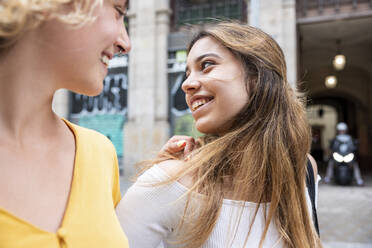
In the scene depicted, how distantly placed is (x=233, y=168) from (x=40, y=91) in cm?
80

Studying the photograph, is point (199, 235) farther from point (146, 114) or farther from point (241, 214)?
A: point (146, 114)

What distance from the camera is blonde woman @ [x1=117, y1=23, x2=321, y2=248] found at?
1.21m

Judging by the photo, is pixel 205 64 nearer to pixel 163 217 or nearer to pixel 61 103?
pixel 163 217

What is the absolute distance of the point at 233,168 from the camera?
133 centimetres

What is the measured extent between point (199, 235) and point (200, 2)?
11.9 metres

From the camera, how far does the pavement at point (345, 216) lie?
4.72 meters

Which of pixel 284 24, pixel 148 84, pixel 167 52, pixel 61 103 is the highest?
pixel 284 24

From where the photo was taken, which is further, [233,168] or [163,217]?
[233,168]

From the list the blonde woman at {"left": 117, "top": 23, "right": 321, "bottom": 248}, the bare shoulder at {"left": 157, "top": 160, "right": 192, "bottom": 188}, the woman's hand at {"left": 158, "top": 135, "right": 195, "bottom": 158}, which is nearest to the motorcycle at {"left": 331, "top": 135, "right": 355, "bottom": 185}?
the blonde woman at {"left": 117, "top": 23, "right": 321, "bottom": 248}

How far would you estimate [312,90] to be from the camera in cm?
1775

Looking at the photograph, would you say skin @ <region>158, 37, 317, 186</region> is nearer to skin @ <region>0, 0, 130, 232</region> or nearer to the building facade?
skin @ <region>0, 0, 130, 232</region>

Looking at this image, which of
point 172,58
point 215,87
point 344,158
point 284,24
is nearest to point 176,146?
point 215,87

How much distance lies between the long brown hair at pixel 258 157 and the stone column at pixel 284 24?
7.92 metres

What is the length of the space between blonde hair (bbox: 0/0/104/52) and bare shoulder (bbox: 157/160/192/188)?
65cm
